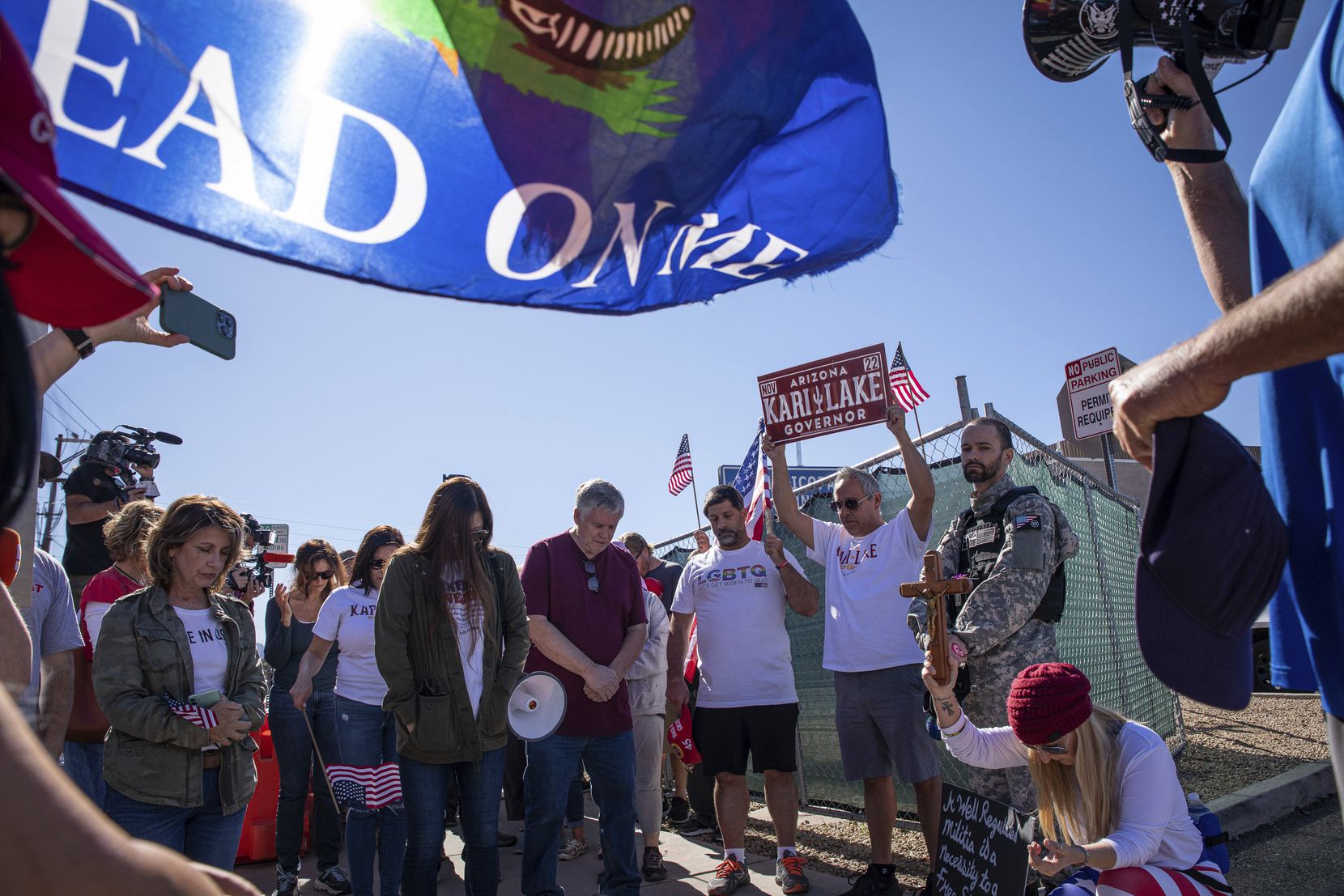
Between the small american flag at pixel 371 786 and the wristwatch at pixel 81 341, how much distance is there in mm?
2842

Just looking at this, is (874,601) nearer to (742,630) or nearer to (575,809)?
(742,630)

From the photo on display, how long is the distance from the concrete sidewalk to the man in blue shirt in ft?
13.1

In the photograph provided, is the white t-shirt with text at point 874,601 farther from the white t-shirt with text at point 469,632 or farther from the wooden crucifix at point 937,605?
the white t-shirt with text at point 469,632

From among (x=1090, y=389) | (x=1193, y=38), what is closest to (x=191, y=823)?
(x=1193, y=38)

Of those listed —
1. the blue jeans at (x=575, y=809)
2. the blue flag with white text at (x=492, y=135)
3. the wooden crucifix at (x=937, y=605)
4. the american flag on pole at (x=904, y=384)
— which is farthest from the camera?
the american flag on pole at (x=904, y=384)

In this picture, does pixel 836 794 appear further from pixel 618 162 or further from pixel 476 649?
pixel 618 162

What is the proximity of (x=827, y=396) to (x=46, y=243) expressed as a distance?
461cm

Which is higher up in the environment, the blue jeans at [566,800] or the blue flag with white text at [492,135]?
the blue flag with white text at [492,135]

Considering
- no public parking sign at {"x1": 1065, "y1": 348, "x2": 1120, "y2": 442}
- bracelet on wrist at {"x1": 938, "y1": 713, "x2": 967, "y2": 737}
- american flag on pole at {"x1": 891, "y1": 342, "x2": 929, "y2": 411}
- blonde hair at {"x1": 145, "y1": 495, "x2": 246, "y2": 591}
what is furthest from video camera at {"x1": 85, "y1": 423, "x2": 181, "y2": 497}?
american flag on pole at {"x1": 891, "y1": 342, "x2": 929, "y2": 411}

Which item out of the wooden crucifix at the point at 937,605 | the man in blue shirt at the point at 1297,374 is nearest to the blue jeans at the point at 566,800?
the wooden crucifix at the point at 937,605

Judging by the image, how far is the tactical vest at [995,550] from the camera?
4.08 m

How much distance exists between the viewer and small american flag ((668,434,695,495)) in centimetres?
1770

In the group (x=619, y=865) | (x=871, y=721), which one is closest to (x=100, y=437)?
(x=619, y=865)

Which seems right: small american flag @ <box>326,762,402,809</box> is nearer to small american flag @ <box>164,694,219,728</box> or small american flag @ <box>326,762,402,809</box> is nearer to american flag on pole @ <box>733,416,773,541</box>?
small american flag @ <box>164,694,219,728</box>
